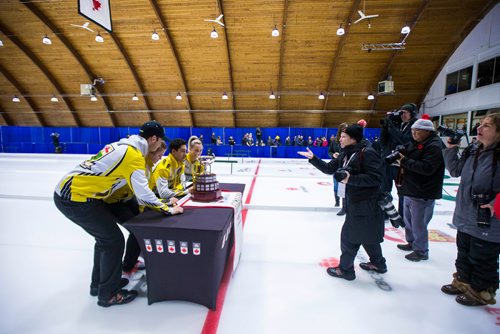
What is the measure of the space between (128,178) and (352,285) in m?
2.43

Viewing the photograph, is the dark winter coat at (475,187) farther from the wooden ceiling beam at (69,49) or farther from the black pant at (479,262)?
the wooden ceiling beam at (69,49)

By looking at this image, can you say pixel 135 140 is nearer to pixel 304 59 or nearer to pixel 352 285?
pixel 352 285

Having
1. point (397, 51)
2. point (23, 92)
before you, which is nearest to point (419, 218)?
point (397, 51)

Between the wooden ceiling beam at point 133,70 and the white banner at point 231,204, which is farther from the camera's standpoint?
the wooden ceiling beam at point 133,70

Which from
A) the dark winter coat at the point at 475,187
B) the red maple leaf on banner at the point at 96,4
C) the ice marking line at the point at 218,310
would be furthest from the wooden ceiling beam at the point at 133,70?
the dark winter coat at the point at 475,187

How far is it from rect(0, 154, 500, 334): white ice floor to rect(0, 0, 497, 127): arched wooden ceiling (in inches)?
448

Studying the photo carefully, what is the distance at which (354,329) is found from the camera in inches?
77.5

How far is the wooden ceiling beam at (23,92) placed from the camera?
55.8 feet

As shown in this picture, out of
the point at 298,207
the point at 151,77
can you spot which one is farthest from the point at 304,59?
the point at 298,207

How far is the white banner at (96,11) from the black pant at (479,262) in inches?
268

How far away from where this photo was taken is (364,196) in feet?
7.82

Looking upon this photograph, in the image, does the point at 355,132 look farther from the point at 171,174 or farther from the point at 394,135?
the point at 171,174

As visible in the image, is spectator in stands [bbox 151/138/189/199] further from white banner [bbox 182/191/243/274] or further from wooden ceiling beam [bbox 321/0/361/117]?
wooden ceiling beam [bbox 321/0/361/117]

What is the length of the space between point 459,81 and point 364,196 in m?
17.7
